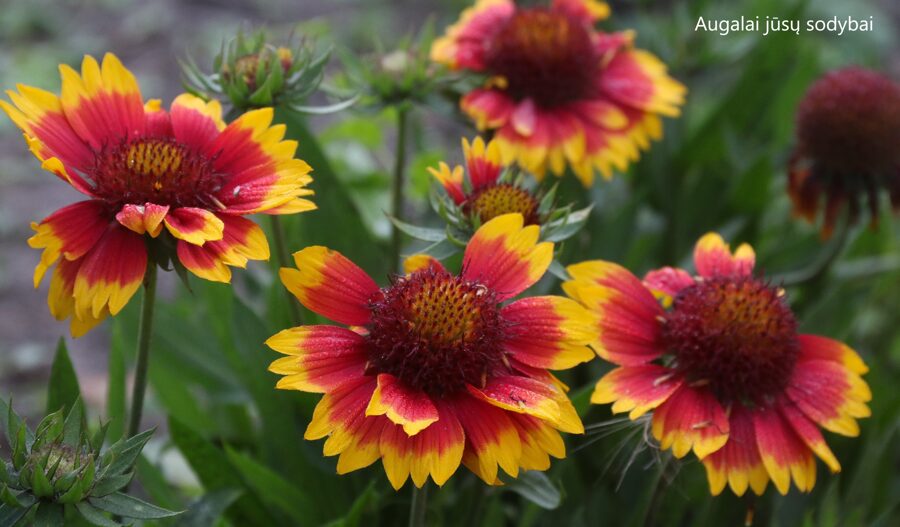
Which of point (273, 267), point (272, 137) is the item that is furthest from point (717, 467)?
point (273, 267)

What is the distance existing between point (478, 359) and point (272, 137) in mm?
311

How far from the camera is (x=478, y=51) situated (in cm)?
148

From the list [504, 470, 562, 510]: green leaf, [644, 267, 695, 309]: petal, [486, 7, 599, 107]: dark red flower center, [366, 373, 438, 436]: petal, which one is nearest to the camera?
[366, 373, 438, 436]: petal

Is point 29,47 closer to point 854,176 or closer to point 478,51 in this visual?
point 478,51

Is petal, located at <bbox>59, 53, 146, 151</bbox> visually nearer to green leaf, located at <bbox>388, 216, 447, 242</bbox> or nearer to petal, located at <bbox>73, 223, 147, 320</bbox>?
petal, located at <bbox>73, 223, 147, 320</bbox>

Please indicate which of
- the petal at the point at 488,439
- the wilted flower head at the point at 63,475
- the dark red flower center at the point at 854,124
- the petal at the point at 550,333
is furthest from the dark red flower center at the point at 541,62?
the wilted flower head at the point at 63,475

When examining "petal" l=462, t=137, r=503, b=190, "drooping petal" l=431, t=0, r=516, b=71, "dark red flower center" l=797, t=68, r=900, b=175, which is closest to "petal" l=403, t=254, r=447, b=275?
"petal" l=462, t=137, r=503, b=190

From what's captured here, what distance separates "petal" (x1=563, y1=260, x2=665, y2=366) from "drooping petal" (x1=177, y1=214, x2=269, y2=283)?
0.33 m

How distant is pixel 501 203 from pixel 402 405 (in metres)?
0.27

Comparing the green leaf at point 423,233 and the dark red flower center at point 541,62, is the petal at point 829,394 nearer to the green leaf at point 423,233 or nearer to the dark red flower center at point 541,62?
the green leaf at point 423,233

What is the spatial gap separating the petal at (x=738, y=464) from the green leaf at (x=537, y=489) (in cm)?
15

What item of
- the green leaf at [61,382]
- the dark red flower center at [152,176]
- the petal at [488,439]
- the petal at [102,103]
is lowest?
the green leaf at [61,382]

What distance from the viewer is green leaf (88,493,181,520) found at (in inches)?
33.4

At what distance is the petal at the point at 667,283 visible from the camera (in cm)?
110
